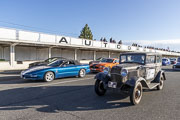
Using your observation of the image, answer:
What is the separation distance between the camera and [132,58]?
613 cm

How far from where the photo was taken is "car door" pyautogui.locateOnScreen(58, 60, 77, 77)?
29.9 feet

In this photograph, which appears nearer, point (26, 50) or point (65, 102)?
point (65, 102)

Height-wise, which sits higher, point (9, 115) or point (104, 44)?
point (104, 44)

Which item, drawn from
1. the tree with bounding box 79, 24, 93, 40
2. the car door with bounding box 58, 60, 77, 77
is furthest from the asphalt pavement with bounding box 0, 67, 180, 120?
the tree with bounding box 79, 24, 93, 40

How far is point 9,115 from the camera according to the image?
11.8 feet

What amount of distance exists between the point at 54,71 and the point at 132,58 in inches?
198

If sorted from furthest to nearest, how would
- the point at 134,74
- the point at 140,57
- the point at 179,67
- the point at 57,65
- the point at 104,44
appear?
the point at 104,44 < the point at 179,67 < the point at 57,65 < the point at 140,57 < the point at 134,74

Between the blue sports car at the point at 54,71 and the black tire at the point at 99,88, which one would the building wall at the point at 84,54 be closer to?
Result: the blue sports car at the point at 54,71

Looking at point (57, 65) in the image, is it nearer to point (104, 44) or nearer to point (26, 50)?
point (26, 50)

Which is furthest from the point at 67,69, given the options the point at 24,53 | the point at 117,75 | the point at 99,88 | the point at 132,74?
the point at 24,53

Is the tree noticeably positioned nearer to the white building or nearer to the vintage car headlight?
the white building

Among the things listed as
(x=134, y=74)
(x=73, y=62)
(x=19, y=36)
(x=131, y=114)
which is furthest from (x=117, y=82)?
(x=19, y=36)

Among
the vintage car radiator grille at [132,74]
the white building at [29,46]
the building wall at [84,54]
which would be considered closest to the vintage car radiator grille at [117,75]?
the vintage car radiator grille at [132,74]

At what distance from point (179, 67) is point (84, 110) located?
1670 cm
